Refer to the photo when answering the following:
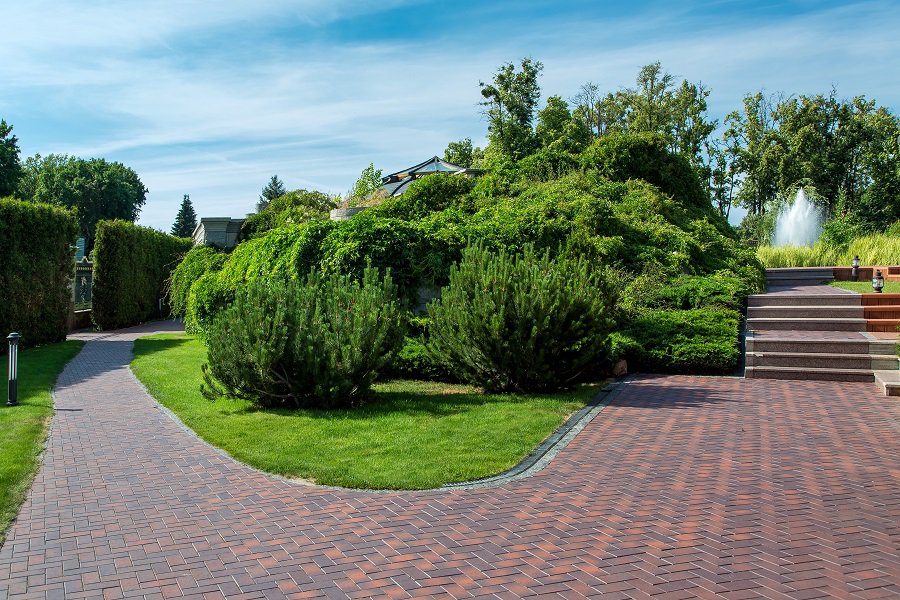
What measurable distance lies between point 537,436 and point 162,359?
10.4m

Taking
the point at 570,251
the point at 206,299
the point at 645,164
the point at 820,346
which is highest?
the point at 645,164

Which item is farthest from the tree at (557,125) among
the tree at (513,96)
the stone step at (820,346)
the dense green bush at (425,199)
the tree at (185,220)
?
the tree at (185,220)

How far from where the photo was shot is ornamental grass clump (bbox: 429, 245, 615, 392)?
33.4ft

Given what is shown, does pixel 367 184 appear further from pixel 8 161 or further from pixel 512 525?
pixel 8 161

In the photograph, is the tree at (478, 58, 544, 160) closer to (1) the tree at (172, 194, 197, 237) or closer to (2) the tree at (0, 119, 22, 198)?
(2) the tree at (0, 119, 22, 198)

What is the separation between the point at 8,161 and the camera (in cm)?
4581

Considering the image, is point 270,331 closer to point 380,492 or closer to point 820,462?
point 380,492

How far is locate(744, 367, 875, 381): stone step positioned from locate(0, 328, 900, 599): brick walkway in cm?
279

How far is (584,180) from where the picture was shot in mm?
21016

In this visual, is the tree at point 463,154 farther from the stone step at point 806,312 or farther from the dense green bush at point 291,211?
the stone step at point 806,312

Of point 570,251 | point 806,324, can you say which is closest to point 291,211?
point 570,251

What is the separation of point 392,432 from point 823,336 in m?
8.06

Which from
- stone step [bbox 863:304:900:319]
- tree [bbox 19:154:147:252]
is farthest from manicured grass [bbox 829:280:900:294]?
tree [bbox 19:154:147:252]

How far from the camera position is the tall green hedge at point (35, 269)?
1773 centimetres
